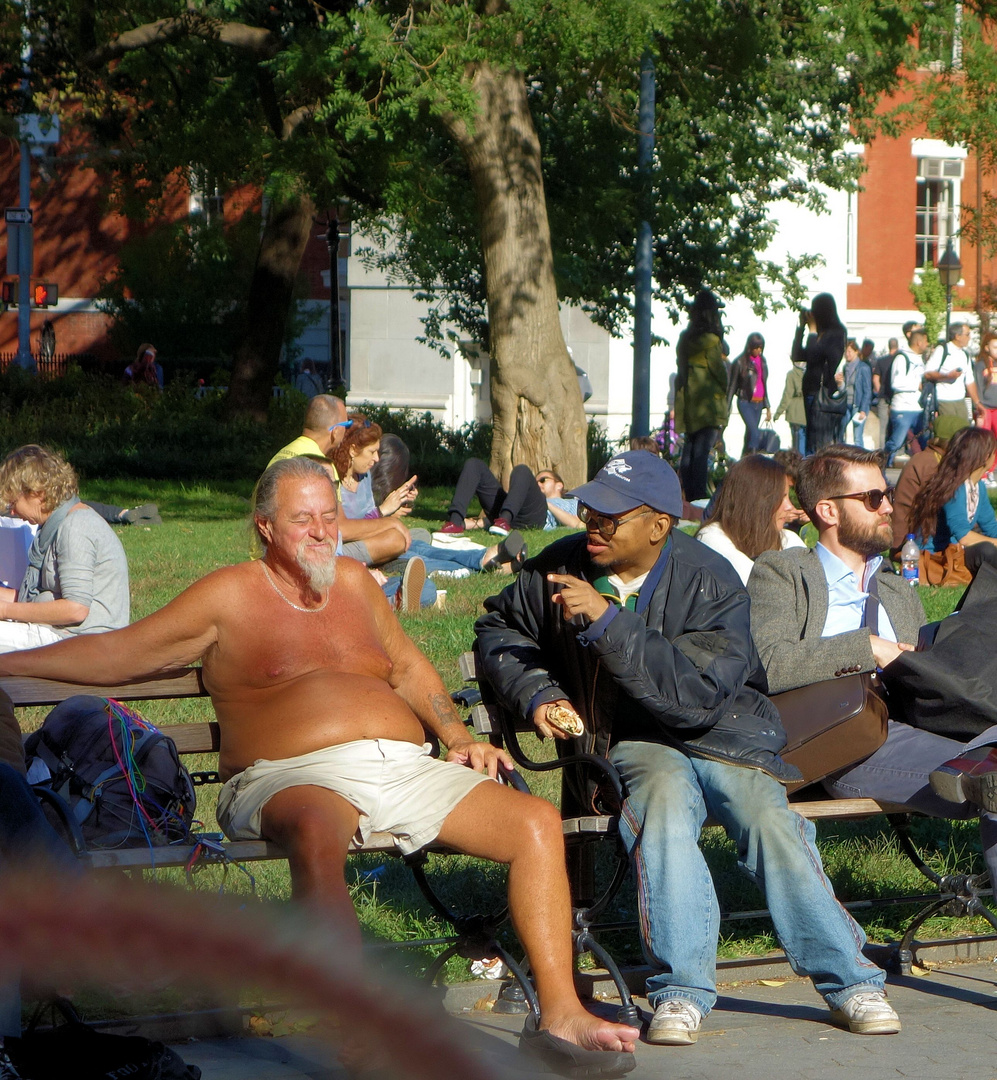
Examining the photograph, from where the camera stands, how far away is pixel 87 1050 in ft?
10.9

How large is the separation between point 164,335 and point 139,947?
135 ft

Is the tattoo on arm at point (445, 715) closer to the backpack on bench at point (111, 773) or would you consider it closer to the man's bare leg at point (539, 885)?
the man's bare leg at point (539, 885)

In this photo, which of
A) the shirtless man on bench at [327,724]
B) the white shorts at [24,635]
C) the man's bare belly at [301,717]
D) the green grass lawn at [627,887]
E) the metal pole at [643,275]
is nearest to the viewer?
the shirtless man on bench at [327,724]

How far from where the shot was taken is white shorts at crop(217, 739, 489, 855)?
404 cm

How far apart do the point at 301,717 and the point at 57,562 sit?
7.39ft

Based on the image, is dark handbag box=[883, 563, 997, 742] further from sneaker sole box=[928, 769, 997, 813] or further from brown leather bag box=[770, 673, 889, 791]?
sneaker sole box=[928, 769, 997, 813]

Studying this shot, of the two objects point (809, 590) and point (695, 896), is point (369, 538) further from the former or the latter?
point (695, 896)

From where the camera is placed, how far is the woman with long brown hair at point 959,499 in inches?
384

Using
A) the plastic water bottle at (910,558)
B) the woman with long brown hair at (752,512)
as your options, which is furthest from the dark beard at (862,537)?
the plastic water bottle at (910,558)

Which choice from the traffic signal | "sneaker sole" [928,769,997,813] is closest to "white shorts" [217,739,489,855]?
"sneaker sole" [928,769,997,813]

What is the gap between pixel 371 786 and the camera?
4074 millimetres

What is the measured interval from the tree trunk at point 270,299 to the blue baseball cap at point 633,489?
18357 mm

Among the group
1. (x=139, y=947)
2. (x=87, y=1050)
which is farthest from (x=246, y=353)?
(x=139, y=947)

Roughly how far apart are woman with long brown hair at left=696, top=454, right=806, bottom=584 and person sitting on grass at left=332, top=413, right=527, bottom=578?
1889 millimetres
